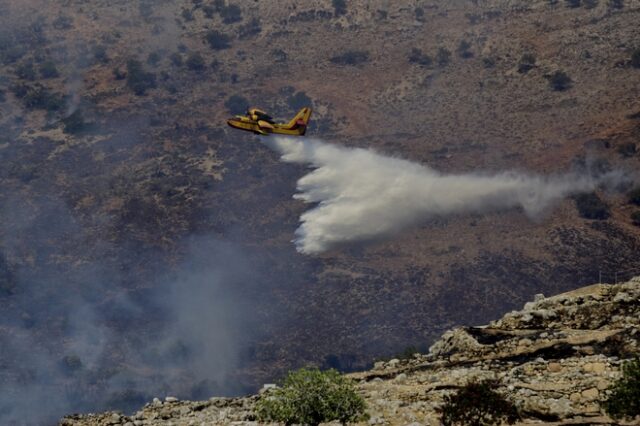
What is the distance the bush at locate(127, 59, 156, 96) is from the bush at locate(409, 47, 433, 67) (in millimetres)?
36370

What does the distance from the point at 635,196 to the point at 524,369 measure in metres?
88.3

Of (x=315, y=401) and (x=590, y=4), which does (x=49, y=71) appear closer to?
(x=590, y=4)

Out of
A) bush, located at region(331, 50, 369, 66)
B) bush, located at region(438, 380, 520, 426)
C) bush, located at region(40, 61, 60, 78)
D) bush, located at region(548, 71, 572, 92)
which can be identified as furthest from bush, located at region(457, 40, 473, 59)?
bush, located at region(438, 380, 520, 426)

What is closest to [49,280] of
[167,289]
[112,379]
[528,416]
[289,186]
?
[167,289]

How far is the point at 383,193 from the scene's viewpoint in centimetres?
11988

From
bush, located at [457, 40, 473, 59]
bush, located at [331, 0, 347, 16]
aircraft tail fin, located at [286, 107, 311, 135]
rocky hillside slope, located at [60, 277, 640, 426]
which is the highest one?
rocky hillside slope, located at [60, 277, 640, 426]

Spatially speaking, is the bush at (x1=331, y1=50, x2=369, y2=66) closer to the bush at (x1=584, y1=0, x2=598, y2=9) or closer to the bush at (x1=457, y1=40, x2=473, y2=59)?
the bush at (x1=457, y1=40, x2=473, y2=59)

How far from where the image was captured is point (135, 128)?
480 ft

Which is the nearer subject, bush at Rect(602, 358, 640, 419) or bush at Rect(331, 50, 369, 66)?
bush at Rect(602, 358, 640, 419)

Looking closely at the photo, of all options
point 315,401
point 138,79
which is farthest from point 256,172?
point 315,401

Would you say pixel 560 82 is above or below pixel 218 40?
below

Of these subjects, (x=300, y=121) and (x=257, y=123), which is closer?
(x=257, y=123)

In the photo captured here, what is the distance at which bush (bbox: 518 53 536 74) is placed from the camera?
148 metres

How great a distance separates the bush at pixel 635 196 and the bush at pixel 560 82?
23.5 metres
